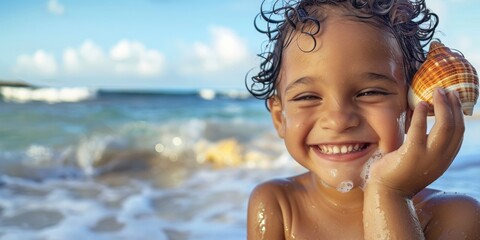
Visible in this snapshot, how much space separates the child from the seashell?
8 centimetres

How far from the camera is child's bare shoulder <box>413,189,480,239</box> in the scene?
8.70 ft

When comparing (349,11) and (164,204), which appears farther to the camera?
Result: (164,204)

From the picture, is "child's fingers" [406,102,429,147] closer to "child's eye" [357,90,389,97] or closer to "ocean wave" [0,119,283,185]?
"child's eye" [357,90,389,97]

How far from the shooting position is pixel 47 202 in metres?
6.38

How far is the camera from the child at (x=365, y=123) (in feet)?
7.37

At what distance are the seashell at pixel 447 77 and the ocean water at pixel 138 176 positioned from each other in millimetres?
2275

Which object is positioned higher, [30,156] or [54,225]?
[30,156]

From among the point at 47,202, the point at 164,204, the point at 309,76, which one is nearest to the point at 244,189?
the point at 164,204

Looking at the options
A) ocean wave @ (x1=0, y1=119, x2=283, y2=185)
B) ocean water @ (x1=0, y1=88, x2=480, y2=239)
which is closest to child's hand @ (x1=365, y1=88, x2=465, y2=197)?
ocean water @ (x1=0, y1=88, x2=480, y2=239)

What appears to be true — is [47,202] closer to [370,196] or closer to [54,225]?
[54,225]

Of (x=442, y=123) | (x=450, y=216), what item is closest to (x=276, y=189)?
(x=450, y=216)

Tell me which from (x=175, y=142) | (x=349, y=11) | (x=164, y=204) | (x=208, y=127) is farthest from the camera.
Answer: (x=208, y=127)

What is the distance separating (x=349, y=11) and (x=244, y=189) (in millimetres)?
4419

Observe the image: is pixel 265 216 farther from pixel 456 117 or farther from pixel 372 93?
pixel 456 117
